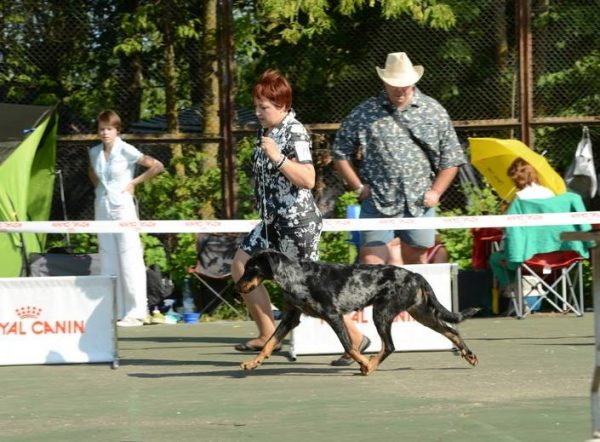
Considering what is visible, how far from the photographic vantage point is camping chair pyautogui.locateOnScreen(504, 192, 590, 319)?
38.3ft

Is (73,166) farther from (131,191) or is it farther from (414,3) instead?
(414,3)

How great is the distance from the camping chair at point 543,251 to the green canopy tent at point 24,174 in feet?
13.4

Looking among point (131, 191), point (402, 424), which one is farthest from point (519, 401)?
point (131, 191)

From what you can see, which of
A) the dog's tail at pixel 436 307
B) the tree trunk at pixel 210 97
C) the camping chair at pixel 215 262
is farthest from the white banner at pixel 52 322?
the tree trunk at pixel 210 97

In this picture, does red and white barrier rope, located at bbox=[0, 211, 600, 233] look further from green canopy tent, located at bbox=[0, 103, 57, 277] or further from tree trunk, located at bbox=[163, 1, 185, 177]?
tree trunk, located at bbox=[163, 1, 185, 177]

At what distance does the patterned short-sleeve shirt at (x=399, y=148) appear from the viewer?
8914 mm

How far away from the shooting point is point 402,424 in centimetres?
664

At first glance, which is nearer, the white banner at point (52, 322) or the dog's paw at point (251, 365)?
the dog's paw at point (251, 365)

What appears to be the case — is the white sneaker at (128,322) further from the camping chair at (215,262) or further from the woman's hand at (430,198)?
the woman's hand at (430,198)

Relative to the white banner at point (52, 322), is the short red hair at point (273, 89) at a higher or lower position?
higher

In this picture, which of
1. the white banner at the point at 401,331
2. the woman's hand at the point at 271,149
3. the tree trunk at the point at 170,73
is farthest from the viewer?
the tree trunk at the point at 170,73

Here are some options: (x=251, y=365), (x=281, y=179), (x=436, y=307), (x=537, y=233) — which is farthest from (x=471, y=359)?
(x=537, y=233)

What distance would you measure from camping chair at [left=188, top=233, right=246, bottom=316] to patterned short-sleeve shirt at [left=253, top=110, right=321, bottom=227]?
12.1 ft

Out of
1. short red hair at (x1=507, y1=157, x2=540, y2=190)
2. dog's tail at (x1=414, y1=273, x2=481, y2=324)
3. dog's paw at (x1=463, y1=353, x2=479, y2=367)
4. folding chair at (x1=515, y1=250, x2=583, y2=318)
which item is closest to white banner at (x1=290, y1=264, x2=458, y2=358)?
dog's tail at (x1=414, y1=273, x2=481, y2=324)
